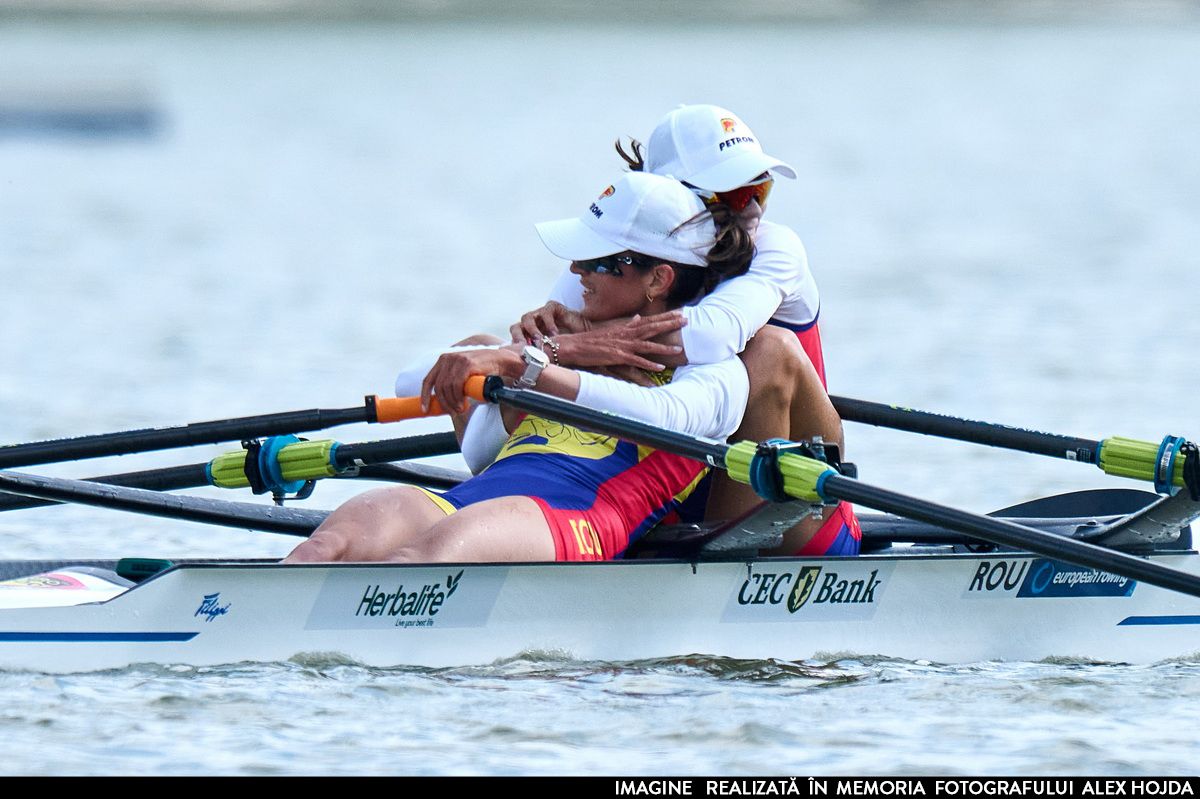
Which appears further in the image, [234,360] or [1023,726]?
A: [234,360]

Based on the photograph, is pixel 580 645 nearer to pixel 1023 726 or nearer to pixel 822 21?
pixel 1023 726

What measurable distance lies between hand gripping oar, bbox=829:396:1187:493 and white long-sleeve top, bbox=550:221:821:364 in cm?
78

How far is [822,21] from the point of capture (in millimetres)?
78188

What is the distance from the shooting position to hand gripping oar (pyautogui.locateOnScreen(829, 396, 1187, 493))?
20.8 feet

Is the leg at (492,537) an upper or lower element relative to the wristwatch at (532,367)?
lower

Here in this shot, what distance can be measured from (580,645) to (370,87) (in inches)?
1849

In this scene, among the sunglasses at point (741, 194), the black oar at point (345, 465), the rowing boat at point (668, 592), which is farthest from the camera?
the black oar at point (345, 465)

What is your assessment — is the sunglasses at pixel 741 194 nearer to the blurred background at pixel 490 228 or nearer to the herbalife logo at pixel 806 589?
the herbalife logo at pixel 806 589

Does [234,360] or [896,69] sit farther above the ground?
[896,69]

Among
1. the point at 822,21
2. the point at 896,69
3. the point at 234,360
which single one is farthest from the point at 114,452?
the point at 822,21

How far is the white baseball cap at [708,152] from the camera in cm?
620

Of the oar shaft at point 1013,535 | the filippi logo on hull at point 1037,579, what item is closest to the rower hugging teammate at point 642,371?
the oar shaft at point 1013,535
